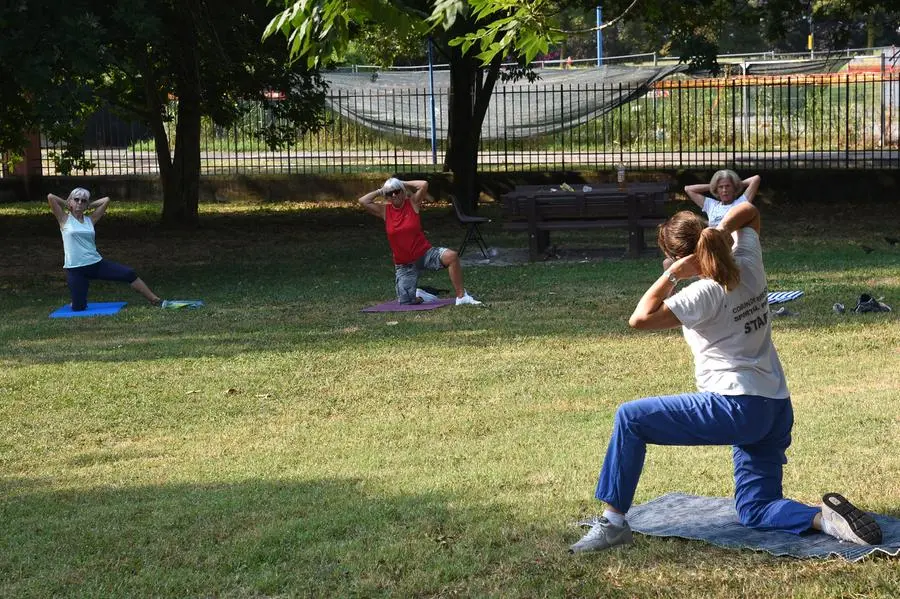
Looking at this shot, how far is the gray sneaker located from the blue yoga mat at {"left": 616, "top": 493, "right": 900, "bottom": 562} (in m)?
0.19

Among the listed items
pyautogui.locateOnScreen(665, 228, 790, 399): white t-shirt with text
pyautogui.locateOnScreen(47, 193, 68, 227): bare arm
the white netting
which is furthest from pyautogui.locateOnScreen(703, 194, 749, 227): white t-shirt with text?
the white netting

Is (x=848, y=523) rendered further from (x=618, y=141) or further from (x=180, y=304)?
(x=618, y=141)

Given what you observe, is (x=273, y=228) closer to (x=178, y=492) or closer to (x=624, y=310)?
(x=624, y=310)

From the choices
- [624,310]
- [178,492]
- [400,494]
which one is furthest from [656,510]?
[624,310]

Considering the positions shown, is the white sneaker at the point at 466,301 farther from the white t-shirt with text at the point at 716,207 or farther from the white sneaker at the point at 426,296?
the white t-shirt with text at the point at 716,207

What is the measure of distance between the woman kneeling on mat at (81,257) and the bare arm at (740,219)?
9281 millimetres

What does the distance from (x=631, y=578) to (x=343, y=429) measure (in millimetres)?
3502

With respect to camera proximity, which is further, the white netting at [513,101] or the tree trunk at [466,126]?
the white netting at [513,101]

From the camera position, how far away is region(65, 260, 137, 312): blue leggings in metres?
13.2

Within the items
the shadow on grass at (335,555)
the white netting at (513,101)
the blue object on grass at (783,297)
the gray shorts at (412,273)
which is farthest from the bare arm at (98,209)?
the white netting at (513,101)

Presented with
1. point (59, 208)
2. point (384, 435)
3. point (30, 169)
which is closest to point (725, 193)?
point (384, 435)

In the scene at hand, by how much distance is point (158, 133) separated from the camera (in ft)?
68.4

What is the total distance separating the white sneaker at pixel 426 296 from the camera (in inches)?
→ 507

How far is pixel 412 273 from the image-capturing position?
12844 millimetres
